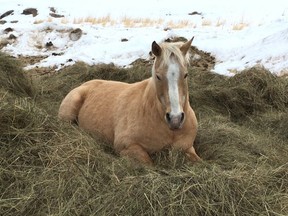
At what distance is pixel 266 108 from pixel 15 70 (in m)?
4.33

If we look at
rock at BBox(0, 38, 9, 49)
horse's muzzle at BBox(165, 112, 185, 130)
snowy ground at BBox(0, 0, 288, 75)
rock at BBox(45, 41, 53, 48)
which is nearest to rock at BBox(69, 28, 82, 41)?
snowy ground at BBox(0, 0, 288, 75)

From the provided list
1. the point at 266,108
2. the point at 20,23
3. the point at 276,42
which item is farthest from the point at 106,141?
the point at 20,23

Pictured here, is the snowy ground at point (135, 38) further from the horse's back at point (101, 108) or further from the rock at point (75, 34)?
the horse's back at point (101, 108)

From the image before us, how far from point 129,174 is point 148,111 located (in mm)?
1100

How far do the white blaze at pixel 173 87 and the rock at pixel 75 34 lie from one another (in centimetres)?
1228

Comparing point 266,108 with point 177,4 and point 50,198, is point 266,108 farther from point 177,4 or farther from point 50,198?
point 177,4

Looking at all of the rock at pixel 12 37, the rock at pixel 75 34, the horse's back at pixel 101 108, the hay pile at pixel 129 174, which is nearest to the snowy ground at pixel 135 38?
the rock at pixel 12 37

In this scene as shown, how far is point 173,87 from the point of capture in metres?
4.17

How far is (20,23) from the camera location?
Result: 19.2 meters

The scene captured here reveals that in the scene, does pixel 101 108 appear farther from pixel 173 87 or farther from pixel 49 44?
pixel 49 44

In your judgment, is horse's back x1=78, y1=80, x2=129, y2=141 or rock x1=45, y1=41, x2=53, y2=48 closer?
horse's back x1=78, y1=80, x2=129, y2=141

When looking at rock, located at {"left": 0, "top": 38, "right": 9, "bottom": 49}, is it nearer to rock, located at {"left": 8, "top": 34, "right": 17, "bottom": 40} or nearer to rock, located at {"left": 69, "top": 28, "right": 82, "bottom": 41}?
rock, located at {"left": 8, "top": 34, "right": 17, "bottom": 40}

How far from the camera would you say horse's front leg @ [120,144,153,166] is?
4641 millimetres

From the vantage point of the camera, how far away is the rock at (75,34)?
15932 mm
